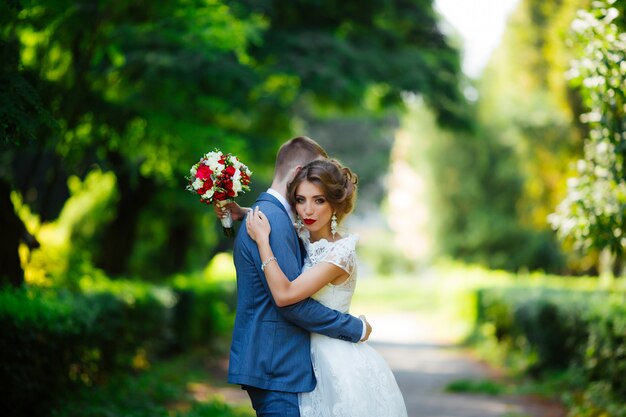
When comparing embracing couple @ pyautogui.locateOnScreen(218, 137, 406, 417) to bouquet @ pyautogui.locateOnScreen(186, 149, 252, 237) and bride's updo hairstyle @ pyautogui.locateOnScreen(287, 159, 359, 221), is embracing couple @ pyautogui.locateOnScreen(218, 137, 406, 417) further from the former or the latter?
bouquet @ pyautogui.locateOnScreen(186, 149, 252, 237)

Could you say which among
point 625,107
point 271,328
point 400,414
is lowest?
point 400,414

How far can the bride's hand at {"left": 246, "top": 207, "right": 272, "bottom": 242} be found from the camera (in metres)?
4.23

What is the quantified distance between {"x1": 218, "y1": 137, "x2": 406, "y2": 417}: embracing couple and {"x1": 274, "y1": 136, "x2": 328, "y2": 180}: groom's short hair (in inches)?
3.6

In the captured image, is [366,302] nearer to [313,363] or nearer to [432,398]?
[432,398]

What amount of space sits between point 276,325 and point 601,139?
163 inches

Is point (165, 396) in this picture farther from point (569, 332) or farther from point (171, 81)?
point (569, 332)

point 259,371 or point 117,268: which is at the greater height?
point 117,268

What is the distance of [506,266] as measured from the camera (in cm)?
3072

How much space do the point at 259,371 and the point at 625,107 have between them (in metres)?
4.29

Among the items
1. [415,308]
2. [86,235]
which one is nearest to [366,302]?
[415,308]

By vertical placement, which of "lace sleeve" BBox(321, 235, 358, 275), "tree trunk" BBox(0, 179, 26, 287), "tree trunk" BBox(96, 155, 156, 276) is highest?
"tree trunk" BBox(96, 155, 156, 276)

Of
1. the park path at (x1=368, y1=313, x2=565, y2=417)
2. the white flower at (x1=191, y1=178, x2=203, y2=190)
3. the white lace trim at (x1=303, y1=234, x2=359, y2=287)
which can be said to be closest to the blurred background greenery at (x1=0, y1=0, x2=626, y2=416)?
the park path at (x1=368, y1=313, x2=565, y2=417)

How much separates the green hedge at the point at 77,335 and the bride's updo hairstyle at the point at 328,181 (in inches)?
134

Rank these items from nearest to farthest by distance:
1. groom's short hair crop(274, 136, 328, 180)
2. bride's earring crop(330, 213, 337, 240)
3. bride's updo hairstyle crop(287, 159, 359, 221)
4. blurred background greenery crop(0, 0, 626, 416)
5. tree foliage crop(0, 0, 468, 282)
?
bride's updo hairstyle crop(287, 159, 359, 221) < bride's earring crop(330, 213, 337, 240) < groom's short hair crop(274, 136, 328, 180) < blurred background greenery crop(0, 0, 626, 416) < tree foliage crop(0, 0, 468, 282)
